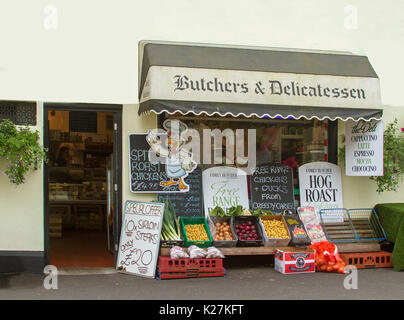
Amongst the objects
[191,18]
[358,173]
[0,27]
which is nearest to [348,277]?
[358,173]

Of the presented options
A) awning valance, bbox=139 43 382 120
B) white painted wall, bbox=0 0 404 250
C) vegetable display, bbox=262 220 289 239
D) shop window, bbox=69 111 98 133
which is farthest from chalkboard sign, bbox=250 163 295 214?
shop window, bbox=69 111 98 133

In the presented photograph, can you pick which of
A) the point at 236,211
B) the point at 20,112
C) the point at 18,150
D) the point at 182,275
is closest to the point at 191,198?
the point at 236,211

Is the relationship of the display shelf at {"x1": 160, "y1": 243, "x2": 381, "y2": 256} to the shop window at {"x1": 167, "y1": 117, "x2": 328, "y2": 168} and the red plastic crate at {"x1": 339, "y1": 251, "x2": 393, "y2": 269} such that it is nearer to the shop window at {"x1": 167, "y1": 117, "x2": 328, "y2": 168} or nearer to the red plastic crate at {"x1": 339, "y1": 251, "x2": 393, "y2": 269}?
the red plastic crate at {"x1": 339, "y1": 251, "x2": 393, "y2": 269}

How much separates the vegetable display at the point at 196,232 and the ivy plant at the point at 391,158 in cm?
280

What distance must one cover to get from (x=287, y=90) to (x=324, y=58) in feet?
3.85

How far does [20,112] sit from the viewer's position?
21.8 feet

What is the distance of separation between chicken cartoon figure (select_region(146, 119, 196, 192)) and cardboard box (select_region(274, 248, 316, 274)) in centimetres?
185

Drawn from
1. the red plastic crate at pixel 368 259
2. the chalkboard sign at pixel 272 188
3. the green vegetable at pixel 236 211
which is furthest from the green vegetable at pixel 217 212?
the red plastic crate at pixel 368 259

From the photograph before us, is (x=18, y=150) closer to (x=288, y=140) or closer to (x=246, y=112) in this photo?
(x=246, y=112)

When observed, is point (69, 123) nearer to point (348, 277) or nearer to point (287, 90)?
point (287, 90)

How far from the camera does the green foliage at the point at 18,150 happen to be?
6109 millimetres

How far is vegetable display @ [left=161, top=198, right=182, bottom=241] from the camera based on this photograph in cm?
652

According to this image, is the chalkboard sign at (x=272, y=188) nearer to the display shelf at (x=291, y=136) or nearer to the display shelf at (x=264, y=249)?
the display shelf at (x=291, y=136)

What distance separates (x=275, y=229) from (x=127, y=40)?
12.5 feet
